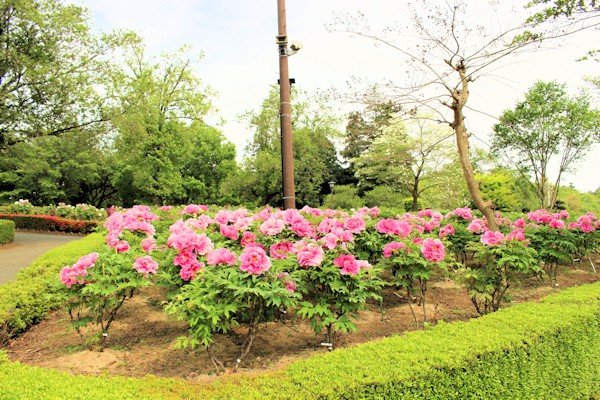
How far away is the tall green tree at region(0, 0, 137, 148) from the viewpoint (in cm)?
1185

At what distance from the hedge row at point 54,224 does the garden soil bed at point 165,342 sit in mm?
13632

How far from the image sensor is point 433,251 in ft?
11.9

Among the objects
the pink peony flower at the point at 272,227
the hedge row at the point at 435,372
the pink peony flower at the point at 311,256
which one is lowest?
the hedge row at the point at 435,372

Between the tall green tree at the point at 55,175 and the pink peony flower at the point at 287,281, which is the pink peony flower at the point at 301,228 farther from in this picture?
the tall green tree at the point at 55,175

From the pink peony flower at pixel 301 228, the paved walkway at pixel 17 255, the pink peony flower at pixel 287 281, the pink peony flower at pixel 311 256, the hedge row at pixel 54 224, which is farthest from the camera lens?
the hedge row at pixel 54 224

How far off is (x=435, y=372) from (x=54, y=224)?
60.2ft

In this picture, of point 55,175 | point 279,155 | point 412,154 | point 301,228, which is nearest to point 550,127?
point 412,154

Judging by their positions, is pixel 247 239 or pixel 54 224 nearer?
pixel 247 239

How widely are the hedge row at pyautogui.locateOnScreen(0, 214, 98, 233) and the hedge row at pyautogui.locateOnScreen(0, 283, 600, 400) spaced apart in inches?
621

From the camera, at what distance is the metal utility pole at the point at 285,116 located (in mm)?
5797

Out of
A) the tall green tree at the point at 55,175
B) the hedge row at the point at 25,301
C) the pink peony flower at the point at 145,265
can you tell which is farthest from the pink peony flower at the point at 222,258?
the tall green tree at the point at 55,175

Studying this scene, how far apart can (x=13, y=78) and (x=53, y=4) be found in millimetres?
2858

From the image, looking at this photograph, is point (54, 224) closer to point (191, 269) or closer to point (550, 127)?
point (191, 269)

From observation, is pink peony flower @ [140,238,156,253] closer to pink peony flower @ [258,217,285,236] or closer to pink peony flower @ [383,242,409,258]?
pink peony flower @ [258,217,285,236]
